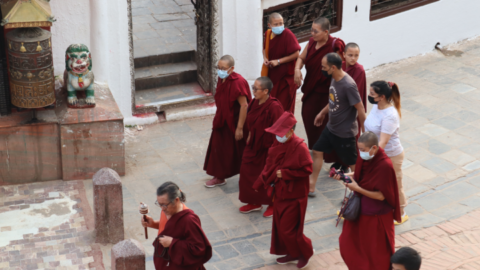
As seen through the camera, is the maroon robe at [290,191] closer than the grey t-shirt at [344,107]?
Yes

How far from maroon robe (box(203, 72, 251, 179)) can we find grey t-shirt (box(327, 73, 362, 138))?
95cm

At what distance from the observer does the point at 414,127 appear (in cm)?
884

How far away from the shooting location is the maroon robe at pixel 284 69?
25.8 ft

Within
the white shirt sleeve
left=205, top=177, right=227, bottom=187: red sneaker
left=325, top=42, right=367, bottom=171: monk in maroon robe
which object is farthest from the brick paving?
left=325, top=42, right=367, bottom=171: monk in maroon robe

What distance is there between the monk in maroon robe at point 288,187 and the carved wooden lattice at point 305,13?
3.80m

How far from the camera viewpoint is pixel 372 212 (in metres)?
5.52

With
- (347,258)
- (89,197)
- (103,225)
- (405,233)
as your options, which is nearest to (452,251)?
(405,233)

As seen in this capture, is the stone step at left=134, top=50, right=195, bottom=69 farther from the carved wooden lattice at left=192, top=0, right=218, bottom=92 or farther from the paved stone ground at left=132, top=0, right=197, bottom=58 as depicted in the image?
the carved wooden lattice at left=192, top=0, right=218, bottom=92

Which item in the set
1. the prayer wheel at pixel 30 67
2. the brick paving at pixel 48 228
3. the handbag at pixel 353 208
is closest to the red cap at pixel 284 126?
the handbag at pixel 353 208

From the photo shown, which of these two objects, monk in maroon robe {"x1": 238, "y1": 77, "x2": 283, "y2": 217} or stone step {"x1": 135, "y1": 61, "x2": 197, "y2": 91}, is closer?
monk in maroon robe {"x1": 238, "y1": 77, "x2": 283, "y2": 217}

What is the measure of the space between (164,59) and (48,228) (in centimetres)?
407

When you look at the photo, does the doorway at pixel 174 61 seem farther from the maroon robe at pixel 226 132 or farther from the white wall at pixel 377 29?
the maroon robe at pixel 226 132

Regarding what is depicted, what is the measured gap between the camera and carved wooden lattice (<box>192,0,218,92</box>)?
8.99 m

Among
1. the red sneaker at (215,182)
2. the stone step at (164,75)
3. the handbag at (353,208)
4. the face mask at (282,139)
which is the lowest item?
the red sneaker at (215,182)
